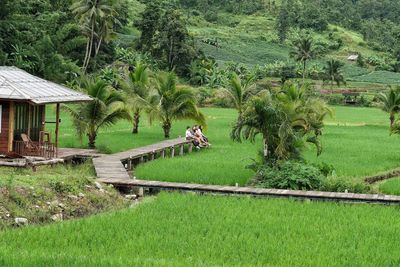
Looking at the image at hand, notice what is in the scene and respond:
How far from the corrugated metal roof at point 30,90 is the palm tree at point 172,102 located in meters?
5.26

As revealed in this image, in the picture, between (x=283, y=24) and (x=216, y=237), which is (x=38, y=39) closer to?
(x=216, y=237)

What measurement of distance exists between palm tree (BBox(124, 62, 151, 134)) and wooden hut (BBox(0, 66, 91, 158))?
554cm

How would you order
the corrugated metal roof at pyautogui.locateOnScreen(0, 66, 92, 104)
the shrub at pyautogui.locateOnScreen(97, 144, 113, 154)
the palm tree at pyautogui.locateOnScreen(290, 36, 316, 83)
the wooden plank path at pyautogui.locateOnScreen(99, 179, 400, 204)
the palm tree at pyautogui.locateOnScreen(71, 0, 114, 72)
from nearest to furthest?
the wooden plank path at pyautogui.locateOnScreen(99, 179, 400, 204)
the corrugated metal roof at pyautogui.locateOnScreen(0, 66, 92, 104)
the shrub at pyautogui.locateOnScreen(97, 144, 113, 154)
the palm tree at pyautogui.locateOnScreen(71, 0, 114, 72)
the palm tree at pyautogui.locateOnScreen(290, 36, 316, 83)

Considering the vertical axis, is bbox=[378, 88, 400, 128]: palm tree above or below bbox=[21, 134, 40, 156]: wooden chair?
above

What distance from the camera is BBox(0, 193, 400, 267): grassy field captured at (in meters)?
9.67

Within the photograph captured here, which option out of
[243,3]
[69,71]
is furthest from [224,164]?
[243,3]

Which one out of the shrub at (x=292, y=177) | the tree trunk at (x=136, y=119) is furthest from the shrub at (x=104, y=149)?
the shrub at (x=292, y=177)

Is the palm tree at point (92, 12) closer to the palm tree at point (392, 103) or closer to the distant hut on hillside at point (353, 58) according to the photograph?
the palm tree at point (392, 103)

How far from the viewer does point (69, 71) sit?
4703 centimetres

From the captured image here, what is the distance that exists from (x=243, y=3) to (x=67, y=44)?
59.0 metres

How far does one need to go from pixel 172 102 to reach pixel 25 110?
322 inches

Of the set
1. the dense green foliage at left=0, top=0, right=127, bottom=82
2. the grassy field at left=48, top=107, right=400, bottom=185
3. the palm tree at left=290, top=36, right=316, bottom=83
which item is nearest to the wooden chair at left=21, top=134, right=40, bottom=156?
A: the grassy field at left=48, top=107, right=400, bottom=185

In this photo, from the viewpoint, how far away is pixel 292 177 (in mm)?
16578

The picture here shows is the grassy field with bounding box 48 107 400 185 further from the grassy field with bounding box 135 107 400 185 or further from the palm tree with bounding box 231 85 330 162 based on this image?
the palm tree with bounding box 231 85 330 162
